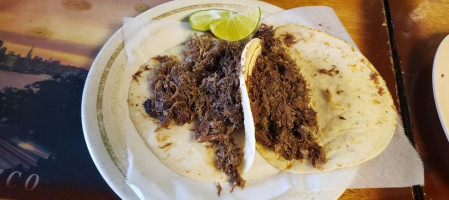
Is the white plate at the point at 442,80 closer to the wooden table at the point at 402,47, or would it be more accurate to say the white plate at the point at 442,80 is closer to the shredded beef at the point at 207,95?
the wooden table at the point at 402,47

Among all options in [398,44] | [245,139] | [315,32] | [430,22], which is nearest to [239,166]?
[245,139]

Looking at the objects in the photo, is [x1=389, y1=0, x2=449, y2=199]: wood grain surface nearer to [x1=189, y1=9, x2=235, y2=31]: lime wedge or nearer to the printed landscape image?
[x1=189, y1=9, x2=235, y2=31]: lime wedge

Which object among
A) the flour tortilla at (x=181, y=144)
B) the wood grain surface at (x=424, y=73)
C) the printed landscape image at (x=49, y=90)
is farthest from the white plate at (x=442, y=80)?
the printed landscape image at (x=49, y=90)

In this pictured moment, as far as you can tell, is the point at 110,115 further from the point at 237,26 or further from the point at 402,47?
the point at 402,47

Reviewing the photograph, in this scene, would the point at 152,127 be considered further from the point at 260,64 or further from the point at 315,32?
the point at 315,32

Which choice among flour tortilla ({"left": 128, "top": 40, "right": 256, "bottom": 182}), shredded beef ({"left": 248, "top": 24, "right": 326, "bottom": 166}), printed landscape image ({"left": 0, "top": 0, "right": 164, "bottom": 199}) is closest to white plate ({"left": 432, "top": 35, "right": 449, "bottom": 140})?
shredded beef ({"left": 248, "top": 24, "right": 326, "bottom": 166})
